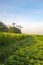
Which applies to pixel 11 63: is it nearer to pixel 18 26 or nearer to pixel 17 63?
pixel 17 63

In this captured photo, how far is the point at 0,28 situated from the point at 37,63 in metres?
31.5

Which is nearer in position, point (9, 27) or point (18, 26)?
point (9, 27)

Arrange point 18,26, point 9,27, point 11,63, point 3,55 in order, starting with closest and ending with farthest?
point 11,63 → point 3,55 → point 9,27 → point 18,26

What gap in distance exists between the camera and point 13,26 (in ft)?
169

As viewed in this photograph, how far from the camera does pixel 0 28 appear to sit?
43.9m

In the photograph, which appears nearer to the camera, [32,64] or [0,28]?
[32,64]

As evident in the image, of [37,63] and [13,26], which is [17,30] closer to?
[13,26]

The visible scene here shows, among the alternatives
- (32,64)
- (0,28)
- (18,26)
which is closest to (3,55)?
(32,64)

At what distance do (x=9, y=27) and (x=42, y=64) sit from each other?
120ft

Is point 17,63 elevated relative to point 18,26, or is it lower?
lower

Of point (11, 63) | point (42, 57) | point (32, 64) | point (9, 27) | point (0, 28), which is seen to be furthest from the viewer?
point (9, 27)

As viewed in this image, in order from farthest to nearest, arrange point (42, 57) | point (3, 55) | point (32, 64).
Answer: point (42, 57), point (3, 55), point (32, 64)

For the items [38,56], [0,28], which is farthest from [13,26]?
[38,56]

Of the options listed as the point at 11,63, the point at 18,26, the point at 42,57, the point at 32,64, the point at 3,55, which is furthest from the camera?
the point at 18,26
